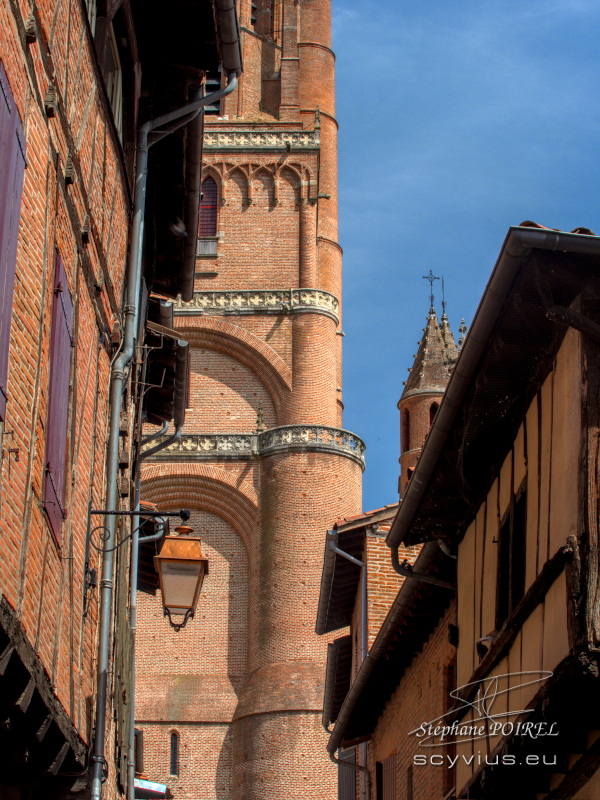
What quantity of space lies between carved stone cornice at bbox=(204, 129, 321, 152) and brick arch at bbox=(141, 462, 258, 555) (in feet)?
34.4

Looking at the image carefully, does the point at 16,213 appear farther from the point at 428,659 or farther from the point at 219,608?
the point at 219,608

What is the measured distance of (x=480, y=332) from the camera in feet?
26.6

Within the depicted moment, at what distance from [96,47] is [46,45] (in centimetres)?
202

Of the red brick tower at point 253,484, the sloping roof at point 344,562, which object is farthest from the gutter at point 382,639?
the red brick tower at point 253,484

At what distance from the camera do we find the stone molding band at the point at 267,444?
35.3m

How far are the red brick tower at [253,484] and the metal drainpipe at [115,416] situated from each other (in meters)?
22.5

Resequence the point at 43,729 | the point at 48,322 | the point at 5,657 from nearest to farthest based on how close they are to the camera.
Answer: the point at 5,657, the point at 43,729, the point at 48,322

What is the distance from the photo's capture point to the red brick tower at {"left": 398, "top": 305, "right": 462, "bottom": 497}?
149ft

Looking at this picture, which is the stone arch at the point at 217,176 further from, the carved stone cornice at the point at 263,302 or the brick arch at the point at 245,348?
the brick arch at the point at 245,348

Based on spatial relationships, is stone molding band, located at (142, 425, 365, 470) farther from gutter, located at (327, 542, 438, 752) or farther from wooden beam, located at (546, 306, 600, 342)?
wooden beam, located at (546, 306, 600, 342)

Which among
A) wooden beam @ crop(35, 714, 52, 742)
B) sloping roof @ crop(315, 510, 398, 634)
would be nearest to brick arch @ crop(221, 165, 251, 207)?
sloping roof @ crop(315, 510, 398, 634)

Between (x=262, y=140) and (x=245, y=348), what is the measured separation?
705cm

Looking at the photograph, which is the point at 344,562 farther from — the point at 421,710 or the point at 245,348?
the point at 245,348

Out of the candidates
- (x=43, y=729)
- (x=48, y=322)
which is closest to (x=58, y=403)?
(x=48, y=322)
